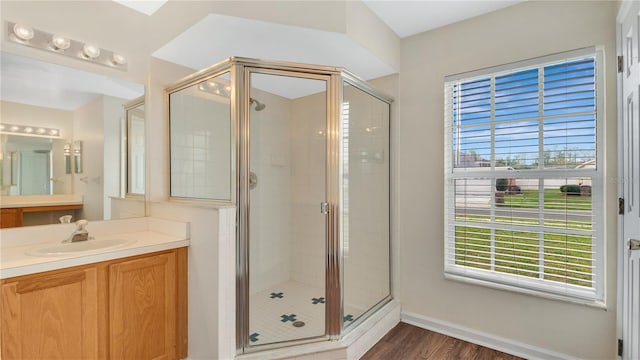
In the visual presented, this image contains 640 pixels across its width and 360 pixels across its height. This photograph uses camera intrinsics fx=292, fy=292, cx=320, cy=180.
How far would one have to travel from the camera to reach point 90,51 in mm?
2021

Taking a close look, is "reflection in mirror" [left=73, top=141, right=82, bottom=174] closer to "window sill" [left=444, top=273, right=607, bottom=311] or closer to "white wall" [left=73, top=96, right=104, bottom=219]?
"white wall" [left=73, top=96, right=104, bottom=219]

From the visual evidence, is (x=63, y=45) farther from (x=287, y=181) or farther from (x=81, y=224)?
(x=287, y=181)

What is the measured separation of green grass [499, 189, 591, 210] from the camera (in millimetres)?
1952

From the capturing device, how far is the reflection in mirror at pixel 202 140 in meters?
1.98

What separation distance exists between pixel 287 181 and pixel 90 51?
163 centimetres

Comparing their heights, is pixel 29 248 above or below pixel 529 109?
below

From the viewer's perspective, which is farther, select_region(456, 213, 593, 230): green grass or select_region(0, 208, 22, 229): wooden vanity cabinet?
select_region(456, 213, 593, 230): green grass

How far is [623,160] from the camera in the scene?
1736 millimetres

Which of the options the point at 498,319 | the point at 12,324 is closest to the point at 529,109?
the point at 498,319

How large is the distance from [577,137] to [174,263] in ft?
9.16

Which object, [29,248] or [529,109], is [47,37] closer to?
[29,248]

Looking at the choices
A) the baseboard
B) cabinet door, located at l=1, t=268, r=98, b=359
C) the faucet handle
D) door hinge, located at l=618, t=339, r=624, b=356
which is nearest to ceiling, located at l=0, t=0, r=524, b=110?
the faucet handle

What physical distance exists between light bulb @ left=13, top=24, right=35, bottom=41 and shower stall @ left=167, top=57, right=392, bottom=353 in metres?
0.84

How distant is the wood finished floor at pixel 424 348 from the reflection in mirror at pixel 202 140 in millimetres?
1595
